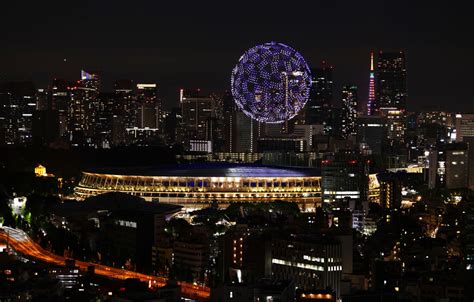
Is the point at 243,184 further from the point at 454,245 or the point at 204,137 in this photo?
the point at 204,137

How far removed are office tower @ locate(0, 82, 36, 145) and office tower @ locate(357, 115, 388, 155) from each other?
58.7 ft

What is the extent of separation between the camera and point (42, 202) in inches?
1195

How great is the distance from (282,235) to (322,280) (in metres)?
2.48

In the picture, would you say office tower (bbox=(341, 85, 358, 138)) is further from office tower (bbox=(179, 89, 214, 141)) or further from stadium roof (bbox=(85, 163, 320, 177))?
stadium roof (bbox=(85, 163, 320, 177))

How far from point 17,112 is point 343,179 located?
32.6 metres

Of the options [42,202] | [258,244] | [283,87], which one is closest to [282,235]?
[258,244]

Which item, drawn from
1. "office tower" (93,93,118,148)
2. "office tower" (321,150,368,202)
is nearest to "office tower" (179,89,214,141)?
"office tower" (93,93,118,148)

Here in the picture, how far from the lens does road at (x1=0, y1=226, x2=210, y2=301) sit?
19609mm

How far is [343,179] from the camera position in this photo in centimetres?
3394

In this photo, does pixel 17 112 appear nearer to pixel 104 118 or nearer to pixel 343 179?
pixel 104 118

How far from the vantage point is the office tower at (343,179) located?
33750mm

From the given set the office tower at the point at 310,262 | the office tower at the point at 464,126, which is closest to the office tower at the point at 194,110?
the office tower at the point at 464,126

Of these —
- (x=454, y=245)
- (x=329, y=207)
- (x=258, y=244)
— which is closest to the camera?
(x=258, y=244)

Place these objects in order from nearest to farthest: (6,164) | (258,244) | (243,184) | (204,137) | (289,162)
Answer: (258,244) < (243,184) < (6,164) < (289,162) < (204,137)
